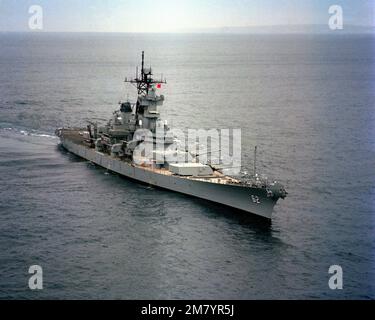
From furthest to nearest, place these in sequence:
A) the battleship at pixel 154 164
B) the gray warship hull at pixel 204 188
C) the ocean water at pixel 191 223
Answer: the battleship at pixel 154 164 < the gray warship hull at pixel 204 188 < the ocean water at pixel 191 223

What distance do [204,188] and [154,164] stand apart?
9151 mm

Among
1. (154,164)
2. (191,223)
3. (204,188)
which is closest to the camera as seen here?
(191,223)

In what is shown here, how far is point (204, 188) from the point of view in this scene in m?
60.8

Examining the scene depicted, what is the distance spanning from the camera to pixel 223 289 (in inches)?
1630

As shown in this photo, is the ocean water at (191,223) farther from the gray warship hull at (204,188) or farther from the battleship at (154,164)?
the battleship at (154,164)

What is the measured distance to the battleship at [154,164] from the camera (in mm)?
57094

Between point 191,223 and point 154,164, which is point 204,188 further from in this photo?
point 154,164

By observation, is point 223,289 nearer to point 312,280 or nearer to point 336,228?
point 312,280

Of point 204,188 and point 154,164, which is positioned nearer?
point 204,188

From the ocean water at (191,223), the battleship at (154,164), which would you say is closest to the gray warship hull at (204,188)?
the battleship at (154,164)

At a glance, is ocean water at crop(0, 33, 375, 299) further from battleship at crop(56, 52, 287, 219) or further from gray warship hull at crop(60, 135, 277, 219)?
battleship at crop(56, 52, 287, 219)

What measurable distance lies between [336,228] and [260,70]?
148922mm

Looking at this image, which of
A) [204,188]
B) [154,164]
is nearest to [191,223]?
[204,188]
